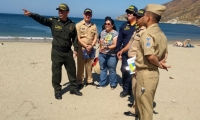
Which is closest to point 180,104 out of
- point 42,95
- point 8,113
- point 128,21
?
point 128,21

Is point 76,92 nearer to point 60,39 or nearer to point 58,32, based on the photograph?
point 60,39

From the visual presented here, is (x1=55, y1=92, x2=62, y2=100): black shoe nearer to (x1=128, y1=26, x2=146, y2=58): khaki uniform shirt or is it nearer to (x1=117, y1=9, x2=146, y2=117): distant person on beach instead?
(x1=117, y1=9, x2=146, y2=117): distant person on beach

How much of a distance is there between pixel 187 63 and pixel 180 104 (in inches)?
214

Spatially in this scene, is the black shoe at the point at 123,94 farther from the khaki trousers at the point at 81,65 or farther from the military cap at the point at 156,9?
the military cap at the point at 156,9

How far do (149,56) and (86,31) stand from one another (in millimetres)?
3216

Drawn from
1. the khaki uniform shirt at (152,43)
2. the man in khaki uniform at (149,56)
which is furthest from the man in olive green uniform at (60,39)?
the khaki uniform shirt at (152,43)

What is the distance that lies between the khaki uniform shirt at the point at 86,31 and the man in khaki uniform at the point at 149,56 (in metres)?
2.88

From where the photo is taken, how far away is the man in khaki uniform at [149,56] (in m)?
3.08

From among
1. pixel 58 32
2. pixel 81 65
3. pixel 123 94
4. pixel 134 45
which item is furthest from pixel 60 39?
pixel 123 94

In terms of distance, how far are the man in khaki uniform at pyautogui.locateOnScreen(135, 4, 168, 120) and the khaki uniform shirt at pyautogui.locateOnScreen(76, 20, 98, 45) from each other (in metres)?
2.88

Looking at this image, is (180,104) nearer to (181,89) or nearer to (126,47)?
(181,89)

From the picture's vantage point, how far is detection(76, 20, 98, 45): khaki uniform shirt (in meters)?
6.05

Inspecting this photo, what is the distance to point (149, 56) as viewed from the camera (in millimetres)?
3082

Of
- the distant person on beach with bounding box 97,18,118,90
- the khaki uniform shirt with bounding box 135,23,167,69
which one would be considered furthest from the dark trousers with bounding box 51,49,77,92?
the khaki uniform shirt with bounding box 135,23,167,69
